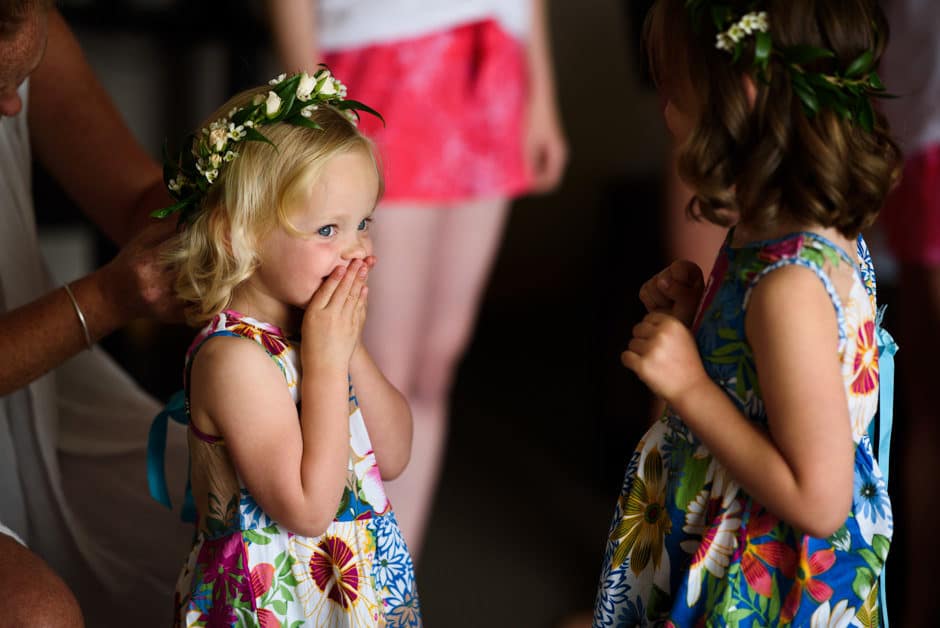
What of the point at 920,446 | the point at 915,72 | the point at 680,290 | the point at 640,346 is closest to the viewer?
the point at 640,346

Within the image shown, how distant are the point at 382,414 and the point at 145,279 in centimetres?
30

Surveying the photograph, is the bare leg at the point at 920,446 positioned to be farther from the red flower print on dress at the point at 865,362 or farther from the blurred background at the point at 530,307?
the red flower print on dress at the point at 865,362

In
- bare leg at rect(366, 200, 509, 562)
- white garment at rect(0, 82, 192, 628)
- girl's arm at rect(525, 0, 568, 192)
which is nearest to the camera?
white garment at rect(0, 82, 192, 628)

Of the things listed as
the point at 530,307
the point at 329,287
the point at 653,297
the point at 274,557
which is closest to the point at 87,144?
the point at 329,287

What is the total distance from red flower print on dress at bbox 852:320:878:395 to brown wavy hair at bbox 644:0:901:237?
94 millimetres

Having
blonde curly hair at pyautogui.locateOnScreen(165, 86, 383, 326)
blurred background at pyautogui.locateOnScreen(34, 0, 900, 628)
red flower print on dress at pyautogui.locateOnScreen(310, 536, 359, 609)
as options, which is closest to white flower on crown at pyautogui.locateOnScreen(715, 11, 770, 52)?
blonde curly hair at pyautogui.locateOnScreen(165, 86, 383, 326)

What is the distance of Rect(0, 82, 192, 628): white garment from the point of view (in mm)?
1263

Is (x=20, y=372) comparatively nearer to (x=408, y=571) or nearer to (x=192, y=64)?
(x=408, y=571)

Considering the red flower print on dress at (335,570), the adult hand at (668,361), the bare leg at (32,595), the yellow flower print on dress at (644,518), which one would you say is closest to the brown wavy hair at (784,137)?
the adult hand at (668,361)

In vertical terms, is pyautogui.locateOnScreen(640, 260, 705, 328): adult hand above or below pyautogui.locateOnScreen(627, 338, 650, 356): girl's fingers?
above

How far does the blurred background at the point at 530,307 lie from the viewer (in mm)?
2398

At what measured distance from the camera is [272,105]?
3.36ft

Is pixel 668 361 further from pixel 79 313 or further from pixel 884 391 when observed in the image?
pixel 79 313

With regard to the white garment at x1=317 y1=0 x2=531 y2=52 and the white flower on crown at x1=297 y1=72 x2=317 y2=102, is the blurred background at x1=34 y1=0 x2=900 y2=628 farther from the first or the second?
the white flower on crown at x1=297 y1=72 x2=317 y2=102
